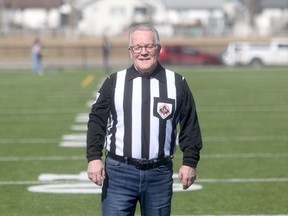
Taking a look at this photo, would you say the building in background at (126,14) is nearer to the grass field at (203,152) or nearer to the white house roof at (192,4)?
the white house roof at (192,4)

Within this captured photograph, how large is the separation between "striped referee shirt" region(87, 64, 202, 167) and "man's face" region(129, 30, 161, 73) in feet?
0.31

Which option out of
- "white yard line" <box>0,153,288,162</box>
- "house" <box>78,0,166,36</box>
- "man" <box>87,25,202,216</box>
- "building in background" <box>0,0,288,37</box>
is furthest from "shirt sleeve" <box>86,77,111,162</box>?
"house" <box>78,0,166,36</box>

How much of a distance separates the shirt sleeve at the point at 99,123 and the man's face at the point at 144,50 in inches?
10.4

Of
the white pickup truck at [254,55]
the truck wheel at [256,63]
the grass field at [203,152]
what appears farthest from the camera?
the truck wheel at [256,63]

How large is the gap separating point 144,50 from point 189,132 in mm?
672

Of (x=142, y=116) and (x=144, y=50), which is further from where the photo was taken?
(x=142, y=116)

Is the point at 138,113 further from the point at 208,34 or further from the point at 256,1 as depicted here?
the point at 256,1

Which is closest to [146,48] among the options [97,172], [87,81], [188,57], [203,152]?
[97,172]

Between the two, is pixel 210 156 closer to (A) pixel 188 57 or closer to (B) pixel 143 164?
(B) pixel 143 164

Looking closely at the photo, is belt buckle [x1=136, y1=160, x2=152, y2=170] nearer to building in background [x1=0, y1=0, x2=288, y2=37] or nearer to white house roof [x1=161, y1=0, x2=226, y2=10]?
building in background [x1=0, y1=0, x2=288, y2=37]

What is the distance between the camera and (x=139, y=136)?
7.09 metres

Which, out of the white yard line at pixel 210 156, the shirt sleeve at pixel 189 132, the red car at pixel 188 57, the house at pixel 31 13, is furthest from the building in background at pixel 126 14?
the shirt sleeve at pixel 189 132

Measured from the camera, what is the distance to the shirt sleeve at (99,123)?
23.4ft

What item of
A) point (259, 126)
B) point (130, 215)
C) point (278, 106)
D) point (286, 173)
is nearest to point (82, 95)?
point (278, 106)
